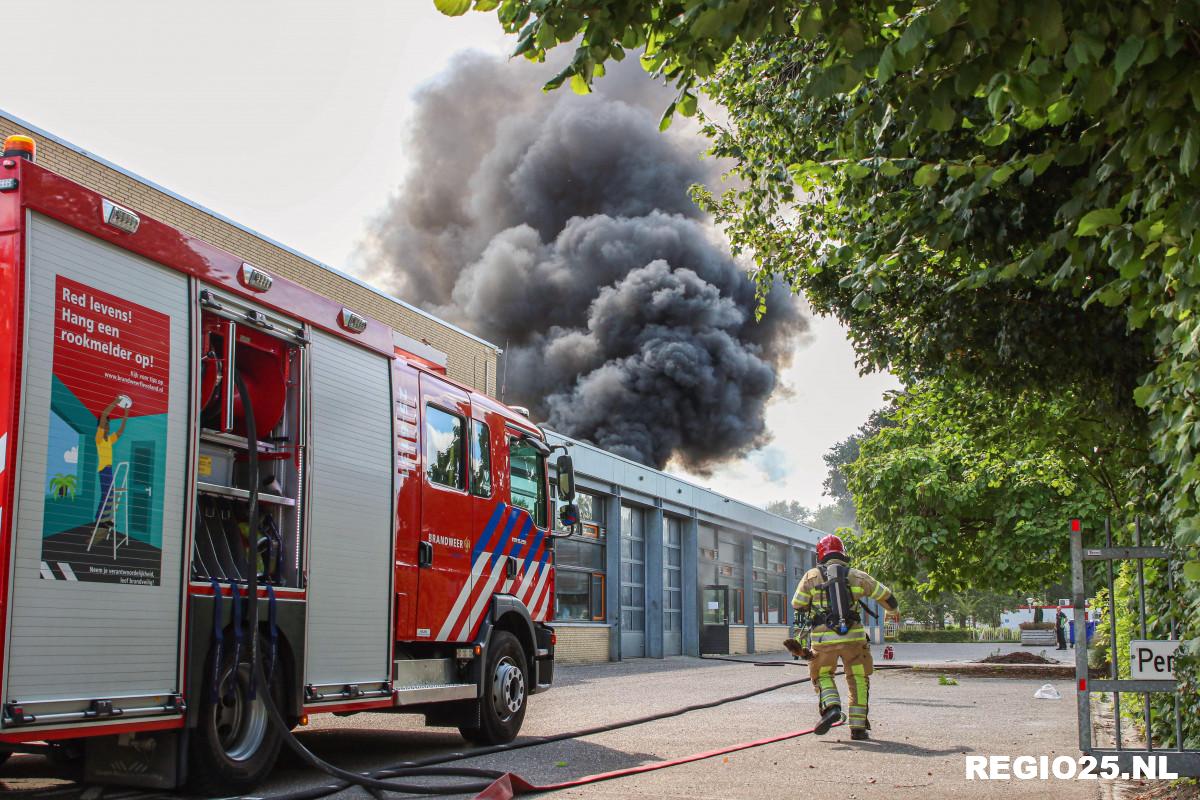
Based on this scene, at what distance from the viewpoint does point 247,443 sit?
6.50 metres

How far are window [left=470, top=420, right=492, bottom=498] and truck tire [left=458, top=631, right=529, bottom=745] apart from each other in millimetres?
1142

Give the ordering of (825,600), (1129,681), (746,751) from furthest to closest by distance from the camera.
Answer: (825,600) < (746,751) < (1129,681)

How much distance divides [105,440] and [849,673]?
622 cm

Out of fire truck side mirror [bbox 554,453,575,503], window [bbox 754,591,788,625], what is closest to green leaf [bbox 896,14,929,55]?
fire truck side mirror [bbox 554,453,575,503]

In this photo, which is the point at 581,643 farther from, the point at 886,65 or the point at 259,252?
the point at 886,65

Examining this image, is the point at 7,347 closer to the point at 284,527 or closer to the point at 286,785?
the point at 284,527

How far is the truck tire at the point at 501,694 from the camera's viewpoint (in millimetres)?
8555

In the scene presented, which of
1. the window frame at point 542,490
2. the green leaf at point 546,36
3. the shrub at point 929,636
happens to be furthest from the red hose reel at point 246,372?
the shrub at point 929,636

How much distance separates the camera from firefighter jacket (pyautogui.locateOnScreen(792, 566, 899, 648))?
9.38 metres

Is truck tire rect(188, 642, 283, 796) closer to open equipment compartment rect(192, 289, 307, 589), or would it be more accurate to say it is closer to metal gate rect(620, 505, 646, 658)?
open equipment compartment rect(192, 289, 307, 589)

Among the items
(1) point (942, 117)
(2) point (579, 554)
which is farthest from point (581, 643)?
(1) point (942, 117)

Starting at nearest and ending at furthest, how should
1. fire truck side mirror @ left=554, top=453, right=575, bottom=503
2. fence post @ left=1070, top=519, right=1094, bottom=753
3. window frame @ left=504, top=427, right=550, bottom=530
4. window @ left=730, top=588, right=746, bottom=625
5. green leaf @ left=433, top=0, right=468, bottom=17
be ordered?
green leaf @ left=433, top=0, right=468, bottom=17, fence post @ left=1070, top=519, right=1094, bottom=753, window frame @ left=504, top=427, right=550, bottom=530, fire truck side mirror @ left=554, top=453, right=575, bottom=503, window @ left=730, top=588, right=746, bottom=625

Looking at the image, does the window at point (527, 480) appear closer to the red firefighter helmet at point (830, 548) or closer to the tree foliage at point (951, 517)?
the red firefighter helmet at point (830, 548)

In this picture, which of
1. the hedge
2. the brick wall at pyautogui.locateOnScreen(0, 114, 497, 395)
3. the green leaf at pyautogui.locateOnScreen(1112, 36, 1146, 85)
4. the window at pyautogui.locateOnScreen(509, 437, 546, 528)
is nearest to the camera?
the green leaf at pyautogui.locateOnScreen(1112, 36, 1146, 85)
